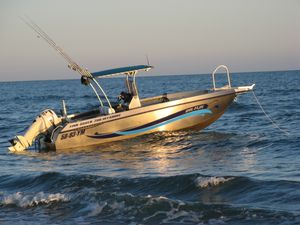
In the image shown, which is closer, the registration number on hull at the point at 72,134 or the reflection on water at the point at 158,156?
the reflection on water at the point at 158,156

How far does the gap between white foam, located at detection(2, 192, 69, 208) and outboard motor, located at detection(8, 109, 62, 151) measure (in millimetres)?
6023

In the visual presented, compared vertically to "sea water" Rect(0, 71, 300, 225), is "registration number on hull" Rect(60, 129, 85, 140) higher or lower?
higher

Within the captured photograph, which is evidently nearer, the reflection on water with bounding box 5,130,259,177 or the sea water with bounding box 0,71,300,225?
the sea water with bounding box 0,71,300,225

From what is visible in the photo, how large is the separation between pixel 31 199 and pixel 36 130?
671 centimetres

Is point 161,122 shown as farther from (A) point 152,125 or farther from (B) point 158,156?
(B) point 158,156

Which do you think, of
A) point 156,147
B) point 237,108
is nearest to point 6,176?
point 156,147

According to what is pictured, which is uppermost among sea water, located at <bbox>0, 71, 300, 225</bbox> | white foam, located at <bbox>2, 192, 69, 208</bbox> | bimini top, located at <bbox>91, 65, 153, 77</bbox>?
bimini top, located at <bbox>91, 65, 153, 77</bbox>

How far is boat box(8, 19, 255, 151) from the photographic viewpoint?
17547 mm

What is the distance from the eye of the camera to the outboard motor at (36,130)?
17406 mm

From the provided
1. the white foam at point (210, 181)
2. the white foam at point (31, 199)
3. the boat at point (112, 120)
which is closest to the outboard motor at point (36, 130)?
the boat at point (112, 120)

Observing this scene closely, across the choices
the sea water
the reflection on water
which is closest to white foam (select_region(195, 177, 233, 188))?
the sea water

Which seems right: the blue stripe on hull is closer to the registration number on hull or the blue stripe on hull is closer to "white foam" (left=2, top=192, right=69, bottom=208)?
the registration number on hull

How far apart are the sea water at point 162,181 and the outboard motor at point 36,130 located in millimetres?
286

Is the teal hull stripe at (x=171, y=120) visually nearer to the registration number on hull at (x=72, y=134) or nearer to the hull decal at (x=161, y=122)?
the hull decal at (x=161, y=122)
